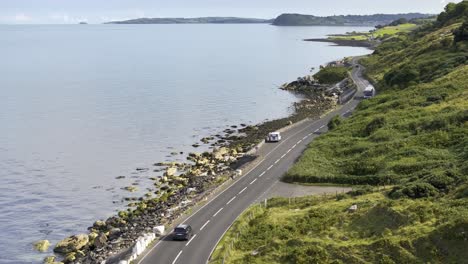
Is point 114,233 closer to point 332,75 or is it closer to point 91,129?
point 91,129

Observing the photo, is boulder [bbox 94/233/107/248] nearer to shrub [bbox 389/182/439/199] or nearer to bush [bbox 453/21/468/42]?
shrub [bbox 389/182/439/199]

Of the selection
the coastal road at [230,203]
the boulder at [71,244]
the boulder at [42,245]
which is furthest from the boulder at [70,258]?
the coastal road at [230,203]

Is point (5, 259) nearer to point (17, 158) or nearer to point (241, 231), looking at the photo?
point (241, 231)

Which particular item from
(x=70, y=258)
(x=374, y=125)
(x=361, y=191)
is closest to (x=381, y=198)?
(x=361, y=191)

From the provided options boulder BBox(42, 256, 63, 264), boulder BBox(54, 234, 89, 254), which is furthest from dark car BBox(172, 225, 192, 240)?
boulder BBox(42, 256, 63, 264)

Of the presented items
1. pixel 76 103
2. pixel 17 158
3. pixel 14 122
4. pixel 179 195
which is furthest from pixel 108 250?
pixel 76 103

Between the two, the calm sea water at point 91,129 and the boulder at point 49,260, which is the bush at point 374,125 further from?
the boulder at point 49,260
